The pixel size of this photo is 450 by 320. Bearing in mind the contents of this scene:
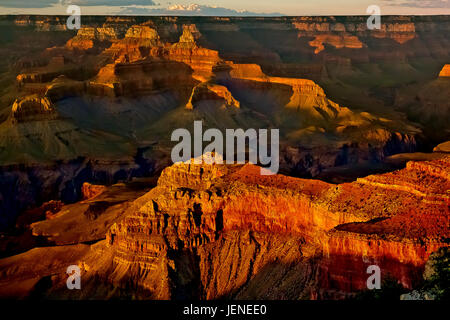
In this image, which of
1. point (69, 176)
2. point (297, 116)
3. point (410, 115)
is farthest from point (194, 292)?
point (410, 115)

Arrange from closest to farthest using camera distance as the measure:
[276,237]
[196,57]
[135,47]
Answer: [276,237]
[196,57]
[135,47]

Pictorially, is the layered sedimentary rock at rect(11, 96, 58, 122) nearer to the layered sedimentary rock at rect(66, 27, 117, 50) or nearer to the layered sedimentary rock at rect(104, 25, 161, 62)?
the layered sedimentary rock at rect(104, 25, 161, 62)

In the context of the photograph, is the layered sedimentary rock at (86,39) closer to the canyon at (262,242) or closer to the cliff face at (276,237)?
the canyon at (262,242)

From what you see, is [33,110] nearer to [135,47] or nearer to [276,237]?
[135,47]

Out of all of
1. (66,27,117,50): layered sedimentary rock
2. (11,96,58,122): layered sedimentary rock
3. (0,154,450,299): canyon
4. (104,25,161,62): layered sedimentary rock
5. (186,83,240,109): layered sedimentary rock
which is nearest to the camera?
(0,154,450,299): canyon

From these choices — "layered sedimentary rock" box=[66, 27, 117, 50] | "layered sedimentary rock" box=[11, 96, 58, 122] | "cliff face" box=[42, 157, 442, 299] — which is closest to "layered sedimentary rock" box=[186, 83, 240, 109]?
"layered sedimentary rock" box=[11, 96, 58, 122]

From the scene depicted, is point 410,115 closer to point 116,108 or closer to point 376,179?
point 116,108

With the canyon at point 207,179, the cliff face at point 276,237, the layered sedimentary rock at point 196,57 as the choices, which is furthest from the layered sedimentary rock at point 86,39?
the cliff face at point 276,237

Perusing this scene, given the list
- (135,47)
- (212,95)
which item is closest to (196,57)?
(135,47)

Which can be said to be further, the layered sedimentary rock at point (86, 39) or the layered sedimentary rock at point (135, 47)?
the layered sedimentary rock at point (86, 39)
